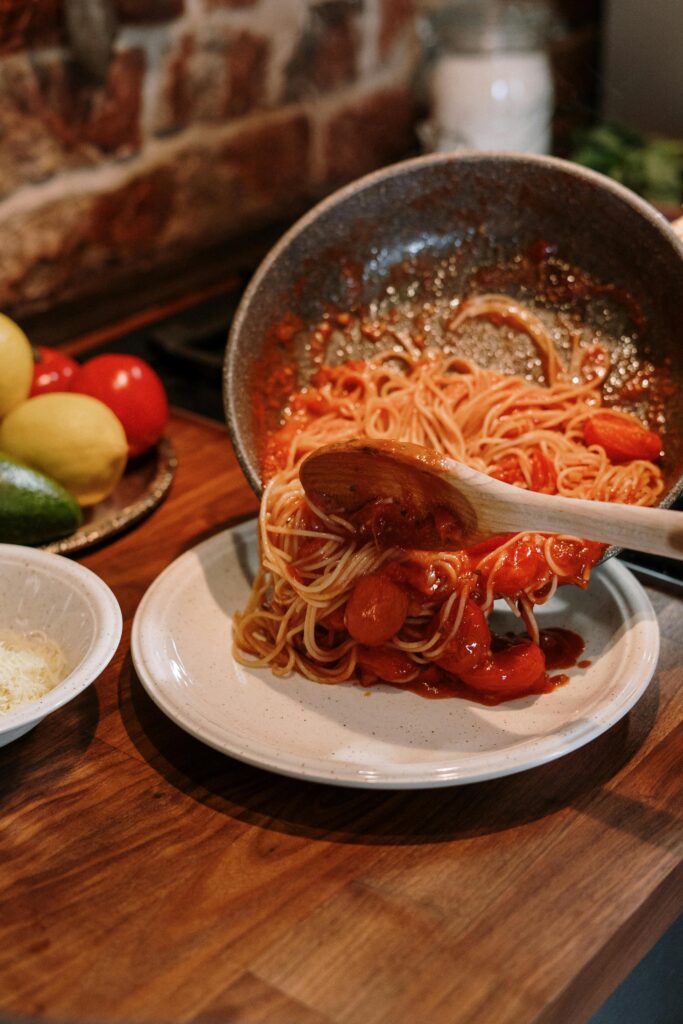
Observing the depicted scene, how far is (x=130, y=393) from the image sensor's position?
5.01 ft

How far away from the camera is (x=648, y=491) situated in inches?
46.2

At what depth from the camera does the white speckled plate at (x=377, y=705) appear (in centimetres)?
93

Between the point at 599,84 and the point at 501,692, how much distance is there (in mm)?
2152

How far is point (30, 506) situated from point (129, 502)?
19cm

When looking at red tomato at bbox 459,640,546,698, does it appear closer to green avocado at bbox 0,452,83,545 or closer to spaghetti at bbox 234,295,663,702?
spaghetti at bbox 234,295,663,702

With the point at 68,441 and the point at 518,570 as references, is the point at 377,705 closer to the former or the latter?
the point at 518,570

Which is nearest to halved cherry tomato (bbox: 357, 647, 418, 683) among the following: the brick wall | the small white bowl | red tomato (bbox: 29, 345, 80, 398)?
the small white bowl

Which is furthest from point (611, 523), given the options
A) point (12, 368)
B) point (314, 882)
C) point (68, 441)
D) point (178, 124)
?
point (178, 124)

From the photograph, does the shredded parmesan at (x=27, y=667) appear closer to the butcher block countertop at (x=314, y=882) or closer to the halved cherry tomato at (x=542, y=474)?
the butcher block countertop at (x=314, y=882)

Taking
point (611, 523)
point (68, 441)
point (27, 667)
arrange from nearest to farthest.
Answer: point (611, 523) → point (27, 667) → point (68, 441)

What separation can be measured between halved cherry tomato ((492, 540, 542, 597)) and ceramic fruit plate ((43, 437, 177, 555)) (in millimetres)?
531

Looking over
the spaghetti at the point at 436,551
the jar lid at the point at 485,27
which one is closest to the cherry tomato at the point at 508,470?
the spaghetti at the point at 436,551

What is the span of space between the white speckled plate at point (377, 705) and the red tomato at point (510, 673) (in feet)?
0.05

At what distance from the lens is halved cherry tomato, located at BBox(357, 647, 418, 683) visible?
1085mm
